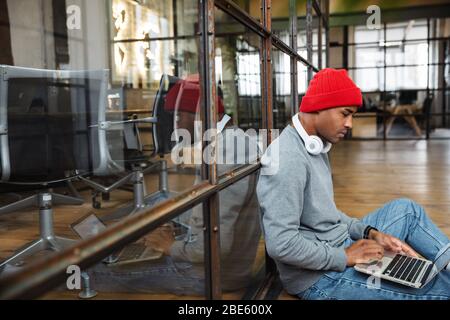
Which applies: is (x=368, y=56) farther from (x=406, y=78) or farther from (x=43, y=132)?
(x=43, y=132)

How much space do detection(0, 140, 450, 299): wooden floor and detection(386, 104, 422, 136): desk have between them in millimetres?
2151

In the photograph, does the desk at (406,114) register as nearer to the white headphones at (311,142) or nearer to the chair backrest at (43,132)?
the chair backrest at (43,132)

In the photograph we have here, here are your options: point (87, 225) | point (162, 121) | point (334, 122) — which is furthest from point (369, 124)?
point (334, 122)

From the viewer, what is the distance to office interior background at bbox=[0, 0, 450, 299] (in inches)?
49.9

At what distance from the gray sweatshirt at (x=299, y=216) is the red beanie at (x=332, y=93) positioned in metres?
0.13

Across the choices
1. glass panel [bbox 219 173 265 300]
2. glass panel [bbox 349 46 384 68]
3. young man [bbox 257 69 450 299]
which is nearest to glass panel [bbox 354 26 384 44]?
glass panel [bbox 349 46 384 68]

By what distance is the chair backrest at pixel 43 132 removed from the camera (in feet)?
7.64

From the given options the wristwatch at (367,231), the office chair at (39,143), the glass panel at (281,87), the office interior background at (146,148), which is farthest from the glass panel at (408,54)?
the wristwatch at (367,231)

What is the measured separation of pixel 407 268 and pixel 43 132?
1840mm

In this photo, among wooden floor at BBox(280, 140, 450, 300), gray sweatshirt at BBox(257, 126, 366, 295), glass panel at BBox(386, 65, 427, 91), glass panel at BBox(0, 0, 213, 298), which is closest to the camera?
gray sweatshirt at BBox(257, 126, 366, 295)

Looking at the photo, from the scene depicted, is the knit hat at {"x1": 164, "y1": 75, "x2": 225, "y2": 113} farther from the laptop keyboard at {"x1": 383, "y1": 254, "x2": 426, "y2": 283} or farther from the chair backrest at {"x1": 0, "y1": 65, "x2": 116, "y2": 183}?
the laptop keyboard at {"x1": 383, "y1": 254, "x2": 426, "y2": 283}

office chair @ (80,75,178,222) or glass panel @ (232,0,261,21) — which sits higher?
glass panel @ (232,0,261,21)

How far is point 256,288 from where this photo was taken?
6.37ft

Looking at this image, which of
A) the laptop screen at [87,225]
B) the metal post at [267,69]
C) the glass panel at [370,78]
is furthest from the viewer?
the glass panel at [370,78]
